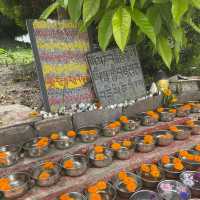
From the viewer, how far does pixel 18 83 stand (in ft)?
15.9

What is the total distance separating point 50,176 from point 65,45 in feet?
5.77

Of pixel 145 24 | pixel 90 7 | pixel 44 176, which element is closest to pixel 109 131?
pixel 44 176

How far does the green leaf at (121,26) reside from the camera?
9.16ft

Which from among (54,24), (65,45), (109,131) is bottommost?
(109,131)

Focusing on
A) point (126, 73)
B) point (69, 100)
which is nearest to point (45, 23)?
point (69, 100)

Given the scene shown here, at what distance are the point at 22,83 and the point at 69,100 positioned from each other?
1.52 m

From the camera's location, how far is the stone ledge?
8.55 ft

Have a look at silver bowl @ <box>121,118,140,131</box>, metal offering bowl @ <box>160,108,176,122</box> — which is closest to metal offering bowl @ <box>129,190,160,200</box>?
silver bowl @ <box>121,118,140,131</box>

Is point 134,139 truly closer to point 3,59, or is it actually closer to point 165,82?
point 165,82

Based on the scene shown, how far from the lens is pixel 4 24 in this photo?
11625 mm

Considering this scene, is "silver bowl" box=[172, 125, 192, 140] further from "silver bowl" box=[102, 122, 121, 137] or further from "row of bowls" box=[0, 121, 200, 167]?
"silver bowl" box=[102, 122, 121, 137]

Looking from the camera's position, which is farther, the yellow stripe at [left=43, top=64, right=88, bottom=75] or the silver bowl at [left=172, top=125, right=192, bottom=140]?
the yellow stripe at [left=43, top=64, right=88, bottom=75]

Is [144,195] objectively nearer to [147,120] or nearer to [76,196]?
[76,196]

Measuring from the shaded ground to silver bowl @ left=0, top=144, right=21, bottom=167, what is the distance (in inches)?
34.6
